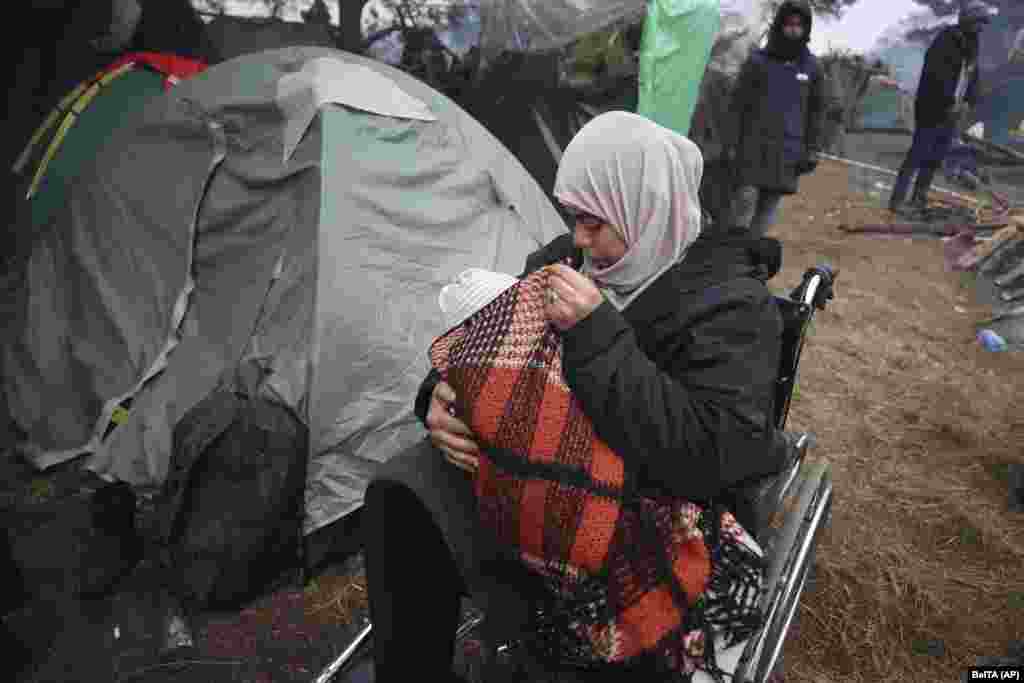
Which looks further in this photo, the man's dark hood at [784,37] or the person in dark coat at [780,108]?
the person in dark coat at [780,108]

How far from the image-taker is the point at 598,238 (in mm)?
1446

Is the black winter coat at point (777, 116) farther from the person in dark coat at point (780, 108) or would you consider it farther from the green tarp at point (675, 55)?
the green tarp at point (675, 55)

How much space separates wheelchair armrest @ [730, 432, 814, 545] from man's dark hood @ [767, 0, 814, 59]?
3770 millimetres

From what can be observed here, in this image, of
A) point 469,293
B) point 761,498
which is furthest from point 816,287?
point 469,293

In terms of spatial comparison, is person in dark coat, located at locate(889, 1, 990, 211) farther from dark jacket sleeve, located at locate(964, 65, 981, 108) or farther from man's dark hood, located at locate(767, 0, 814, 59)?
man's dark hood, located at locate(767, 0, 814, 59)

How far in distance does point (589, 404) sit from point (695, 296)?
1.10ft

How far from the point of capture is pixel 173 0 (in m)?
4.54

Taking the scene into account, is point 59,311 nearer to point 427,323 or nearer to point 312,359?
point 312,359

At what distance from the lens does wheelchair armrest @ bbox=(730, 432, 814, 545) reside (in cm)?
142

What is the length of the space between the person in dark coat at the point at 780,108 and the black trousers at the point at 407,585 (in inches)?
155

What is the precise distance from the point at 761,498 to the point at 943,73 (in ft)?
24.7

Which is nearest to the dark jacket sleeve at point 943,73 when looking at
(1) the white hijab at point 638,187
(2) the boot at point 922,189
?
(2) the boot at point 922,189

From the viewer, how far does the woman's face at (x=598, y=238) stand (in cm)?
143

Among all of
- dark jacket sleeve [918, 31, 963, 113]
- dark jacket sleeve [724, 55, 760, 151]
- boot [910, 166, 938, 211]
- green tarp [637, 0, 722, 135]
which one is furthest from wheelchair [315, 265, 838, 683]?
boot [910, 166, 938, 211]
